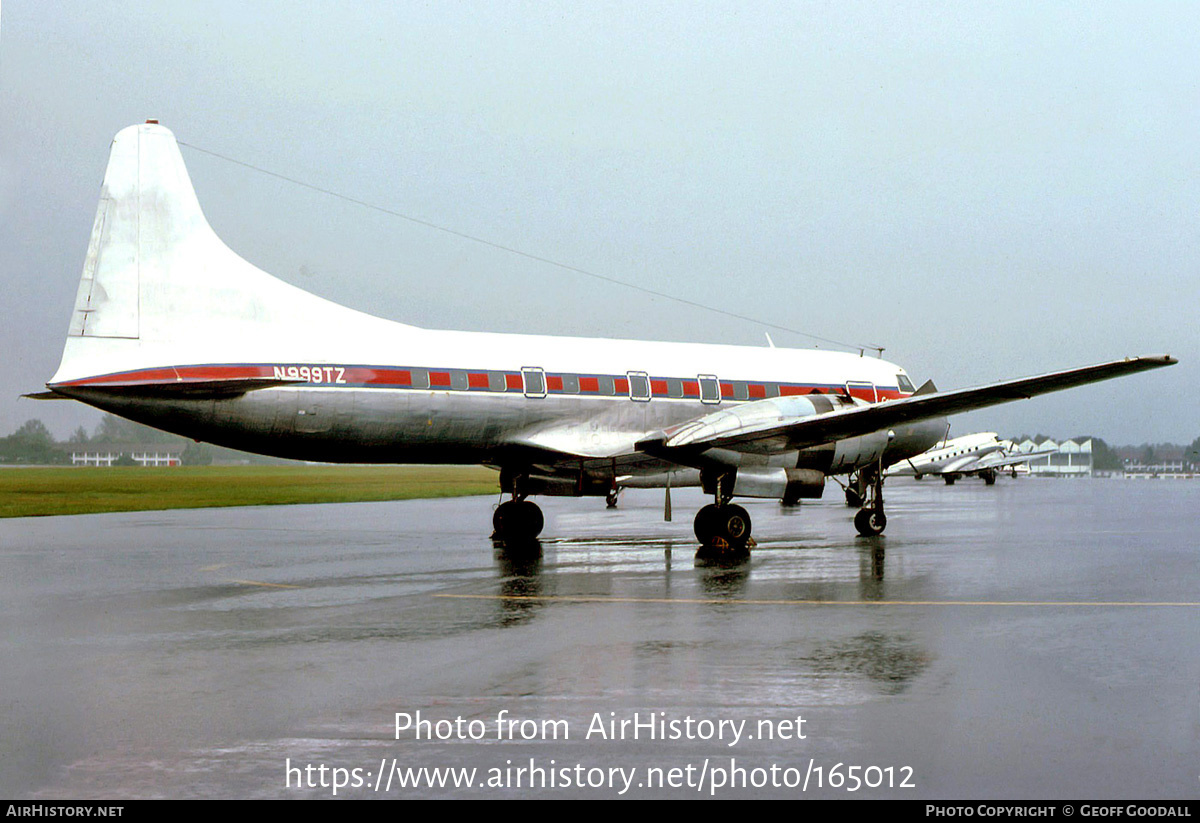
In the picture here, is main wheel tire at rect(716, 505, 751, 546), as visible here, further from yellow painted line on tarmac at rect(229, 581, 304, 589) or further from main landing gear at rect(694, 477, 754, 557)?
yellow painted line on tarmac at rect(229, 581, 304, 589)

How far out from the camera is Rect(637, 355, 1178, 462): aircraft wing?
56.1 feet

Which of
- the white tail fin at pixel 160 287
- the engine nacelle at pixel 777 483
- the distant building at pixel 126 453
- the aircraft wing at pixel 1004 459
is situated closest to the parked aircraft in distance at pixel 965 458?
the aircraft wing at pixel 1004 459

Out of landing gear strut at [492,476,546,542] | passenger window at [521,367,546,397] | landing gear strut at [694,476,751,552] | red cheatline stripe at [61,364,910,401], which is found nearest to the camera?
red cheatline stripe at [61,364,910,401]

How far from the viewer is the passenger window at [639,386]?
20.9 meters

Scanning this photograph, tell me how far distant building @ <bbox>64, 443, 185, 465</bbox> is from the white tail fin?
5132 inches

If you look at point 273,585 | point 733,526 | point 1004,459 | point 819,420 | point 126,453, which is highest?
point 126,453

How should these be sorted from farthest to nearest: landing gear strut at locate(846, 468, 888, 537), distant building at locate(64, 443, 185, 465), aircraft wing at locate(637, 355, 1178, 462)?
distant building at locate(64, 443, 185, 465) < landing gear strut at locate(846, 468, 888, 537) < aircraft wing at locate(637, 355, 1178, 462)

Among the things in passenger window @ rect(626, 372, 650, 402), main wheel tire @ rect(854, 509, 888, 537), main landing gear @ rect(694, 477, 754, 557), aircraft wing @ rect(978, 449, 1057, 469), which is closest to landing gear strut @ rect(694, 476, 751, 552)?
main landing gear @ rect(694, 477, 754, 557)

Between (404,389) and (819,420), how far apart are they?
24.0ft

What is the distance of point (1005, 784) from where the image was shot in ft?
17.6

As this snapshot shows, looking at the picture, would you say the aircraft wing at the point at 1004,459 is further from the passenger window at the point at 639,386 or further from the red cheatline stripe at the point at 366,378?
the passenger window at the point at 639,386

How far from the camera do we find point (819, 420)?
692 inches

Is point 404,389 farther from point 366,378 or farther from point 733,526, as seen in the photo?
point 733,526

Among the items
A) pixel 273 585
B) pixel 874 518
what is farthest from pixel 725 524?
pixel 273 585
